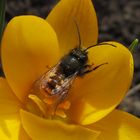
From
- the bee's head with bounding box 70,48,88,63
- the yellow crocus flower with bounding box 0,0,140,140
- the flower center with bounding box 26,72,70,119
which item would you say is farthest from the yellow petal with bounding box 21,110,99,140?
the bee's head with bounding box 70,48,88,63

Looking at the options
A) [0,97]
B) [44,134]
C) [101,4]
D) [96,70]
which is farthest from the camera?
[101,4]

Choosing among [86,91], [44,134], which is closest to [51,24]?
[86,91]

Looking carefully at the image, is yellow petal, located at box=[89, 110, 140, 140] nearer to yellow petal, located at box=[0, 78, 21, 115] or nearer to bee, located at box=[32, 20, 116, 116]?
bee, located at box=[32, 20, 116, 116]

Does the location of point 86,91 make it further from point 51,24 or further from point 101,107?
point 51,24

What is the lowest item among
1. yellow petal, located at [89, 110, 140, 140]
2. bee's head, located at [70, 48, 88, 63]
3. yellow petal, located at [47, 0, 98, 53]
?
yellow petal, located at [89, 110, 140, 140]

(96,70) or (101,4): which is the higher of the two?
(96,70)

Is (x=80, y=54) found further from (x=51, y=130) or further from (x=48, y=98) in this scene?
(x=51, y=130)
